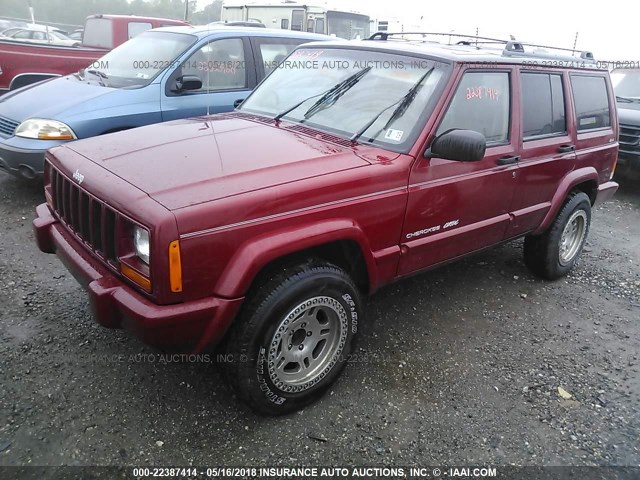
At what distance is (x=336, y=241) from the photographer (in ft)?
9.16

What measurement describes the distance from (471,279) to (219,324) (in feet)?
9.26

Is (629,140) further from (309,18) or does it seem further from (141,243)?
(309,18)

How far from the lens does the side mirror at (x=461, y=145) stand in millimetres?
2809

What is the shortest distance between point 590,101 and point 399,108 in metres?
2.31

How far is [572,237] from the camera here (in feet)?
15.6

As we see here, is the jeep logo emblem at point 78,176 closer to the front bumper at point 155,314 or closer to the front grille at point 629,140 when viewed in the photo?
the front bumper at point 155,314

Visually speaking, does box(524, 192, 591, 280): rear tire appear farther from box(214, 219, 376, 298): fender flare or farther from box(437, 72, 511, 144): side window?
box(214, 219, 376, 298): fender flare

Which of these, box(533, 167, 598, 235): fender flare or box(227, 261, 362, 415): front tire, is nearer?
box(227, 261, 362, 415): front tire

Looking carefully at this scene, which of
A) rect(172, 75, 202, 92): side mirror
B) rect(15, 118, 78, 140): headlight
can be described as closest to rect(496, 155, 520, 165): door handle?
rect(172, 75, 202, 92): side mirror

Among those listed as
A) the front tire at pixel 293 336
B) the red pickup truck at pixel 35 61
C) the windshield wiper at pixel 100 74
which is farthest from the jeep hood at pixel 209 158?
the red pickup truck at pixel 35 61

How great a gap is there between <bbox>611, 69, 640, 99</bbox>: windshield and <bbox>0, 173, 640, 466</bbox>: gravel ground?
5.97m

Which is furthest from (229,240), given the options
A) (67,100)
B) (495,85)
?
(67,100)

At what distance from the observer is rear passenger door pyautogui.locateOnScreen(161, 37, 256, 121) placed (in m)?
5.46

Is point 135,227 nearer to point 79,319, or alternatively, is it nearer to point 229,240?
point 229,240
